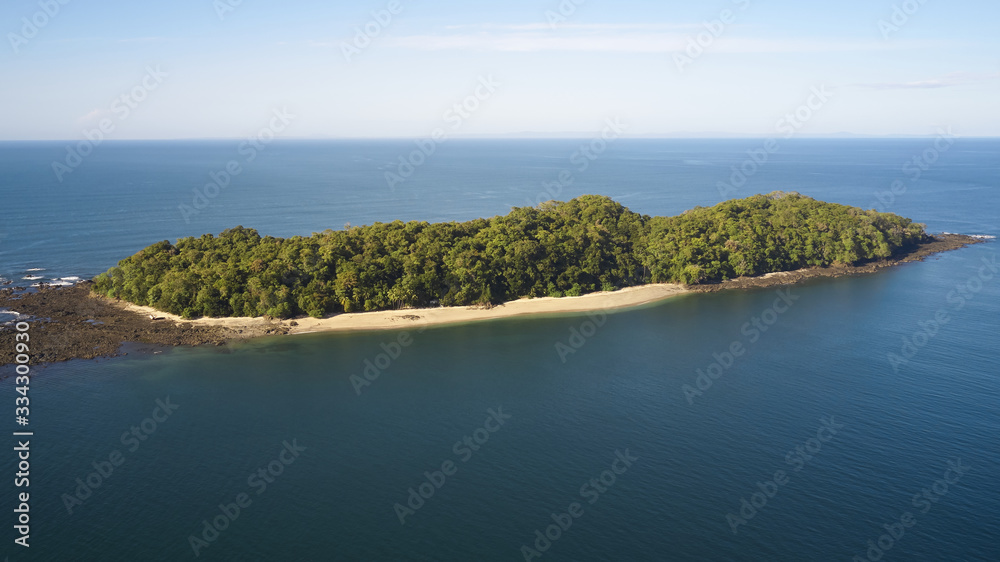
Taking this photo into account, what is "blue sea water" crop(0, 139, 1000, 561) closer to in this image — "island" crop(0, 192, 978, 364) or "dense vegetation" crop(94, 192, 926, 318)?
"island" crop(0, 192, 978, 364)

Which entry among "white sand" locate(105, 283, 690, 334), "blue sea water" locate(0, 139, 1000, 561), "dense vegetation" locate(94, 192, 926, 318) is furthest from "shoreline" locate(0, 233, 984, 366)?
"blue sea water" locate(0, 139, 1000, 561)

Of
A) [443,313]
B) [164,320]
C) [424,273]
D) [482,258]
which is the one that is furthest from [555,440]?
[164,320]

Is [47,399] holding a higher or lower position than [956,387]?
higher

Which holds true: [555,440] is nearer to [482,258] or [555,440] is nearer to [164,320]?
[482,258]

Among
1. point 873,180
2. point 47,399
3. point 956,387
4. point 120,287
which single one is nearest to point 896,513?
point 956,387

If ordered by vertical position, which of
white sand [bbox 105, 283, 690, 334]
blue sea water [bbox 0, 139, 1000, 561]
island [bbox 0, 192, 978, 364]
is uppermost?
island [bbox 0, 192, 978, 364]

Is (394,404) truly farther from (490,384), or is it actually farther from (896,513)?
(896,513)

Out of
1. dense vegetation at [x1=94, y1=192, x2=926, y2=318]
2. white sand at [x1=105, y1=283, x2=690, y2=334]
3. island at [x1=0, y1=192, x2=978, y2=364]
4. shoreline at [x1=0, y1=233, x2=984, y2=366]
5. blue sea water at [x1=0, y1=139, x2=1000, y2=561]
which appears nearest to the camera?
blue sea water at [x1=0, y1=139, x2=1000, y2=561]
